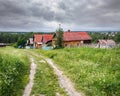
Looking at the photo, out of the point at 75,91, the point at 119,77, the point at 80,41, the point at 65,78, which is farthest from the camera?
the point at 80,41

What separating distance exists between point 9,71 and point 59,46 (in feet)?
129

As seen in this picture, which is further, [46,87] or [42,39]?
[42,39]

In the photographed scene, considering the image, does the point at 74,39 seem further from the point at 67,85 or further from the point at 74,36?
the point at 67,85

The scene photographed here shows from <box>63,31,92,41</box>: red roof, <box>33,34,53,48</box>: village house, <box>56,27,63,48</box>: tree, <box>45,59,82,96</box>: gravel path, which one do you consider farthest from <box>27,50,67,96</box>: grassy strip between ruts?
<box>33,34,53,48</box>: village house

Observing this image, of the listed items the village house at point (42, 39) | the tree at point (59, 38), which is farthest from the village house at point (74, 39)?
the village house at point (42, 39)

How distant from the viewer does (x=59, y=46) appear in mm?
56000

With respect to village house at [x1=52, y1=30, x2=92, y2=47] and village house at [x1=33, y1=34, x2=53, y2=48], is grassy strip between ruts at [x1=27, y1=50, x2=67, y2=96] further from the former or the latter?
village house at [x1=33, y1=34, x2=53, y2=48]

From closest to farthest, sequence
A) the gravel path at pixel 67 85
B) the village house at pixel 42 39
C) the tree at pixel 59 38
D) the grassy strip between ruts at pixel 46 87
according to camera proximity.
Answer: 1. the gravel path at pixel 67 85
2. the grassy strip between ruts at pixel 46 87
3. the tree at pixel 59 38
4. the village house at pixel 42 39

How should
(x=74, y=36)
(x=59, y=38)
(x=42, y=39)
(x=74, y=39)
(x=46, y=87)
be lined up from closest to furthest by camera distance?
(x=46, y=87)
(x=59, y=38)
(x=74, y=39)
(x=74, y=36)
(x=42, y=39)

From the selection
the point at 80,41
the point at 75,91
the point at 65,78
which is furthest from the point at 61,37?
the point at 75,91

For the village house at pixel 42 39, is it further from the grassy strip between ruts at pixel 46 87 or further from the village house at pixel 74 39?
the grassy strip between ruts at pixel 46 87

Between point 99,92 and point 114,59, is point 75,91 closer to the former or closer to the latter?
point 99,92

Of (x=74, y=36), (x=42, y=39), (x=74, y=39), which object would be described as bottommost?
(x=42, y=39)

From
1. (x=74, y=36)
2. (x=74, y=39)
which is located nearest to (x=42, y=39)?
(x=74, y=36)
